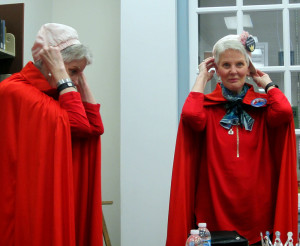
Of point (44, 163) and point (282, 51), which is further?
point (282, 51)

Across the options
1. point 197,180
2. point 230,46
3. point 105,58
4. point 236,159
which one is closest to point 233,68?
point 230,46

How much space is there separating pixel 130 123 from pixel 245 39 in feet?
4.74

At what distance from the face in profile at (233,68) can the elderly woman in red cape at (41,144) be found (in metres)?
0.69

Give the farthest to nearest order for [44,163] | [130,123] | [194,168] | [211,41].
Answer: [211,41] → [130,123] → [194,168] → [44,163]

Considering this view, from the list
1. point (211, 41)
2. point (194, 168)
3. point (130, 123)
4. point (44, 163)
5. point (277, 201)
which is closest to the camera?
point (44, 163)

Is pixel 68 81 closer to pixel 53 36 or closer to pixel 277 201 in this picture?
pixel 53 36

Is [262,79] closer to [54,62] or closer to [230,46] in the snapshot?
[230,46]

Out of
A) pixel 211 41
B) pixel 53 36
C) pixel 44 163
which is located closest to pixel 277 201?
pixel 44 163

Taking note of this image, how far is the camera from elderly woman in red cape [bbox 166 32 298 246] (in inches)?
81.0

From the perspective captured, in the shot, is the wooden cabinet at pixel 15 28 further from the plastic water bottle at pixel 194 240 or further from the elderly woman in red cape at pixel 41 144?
the plastic water bottle at pixel 194 240

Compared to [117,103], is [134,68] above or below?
above

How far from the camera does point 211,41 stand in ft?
11.6

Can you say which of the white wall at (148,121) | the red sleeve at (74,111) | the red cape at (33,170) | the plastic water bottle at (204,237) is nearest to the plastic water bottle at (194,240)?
the plastic water bottle at (204,237)

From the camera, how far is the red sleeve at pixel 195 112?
81.3 inches
